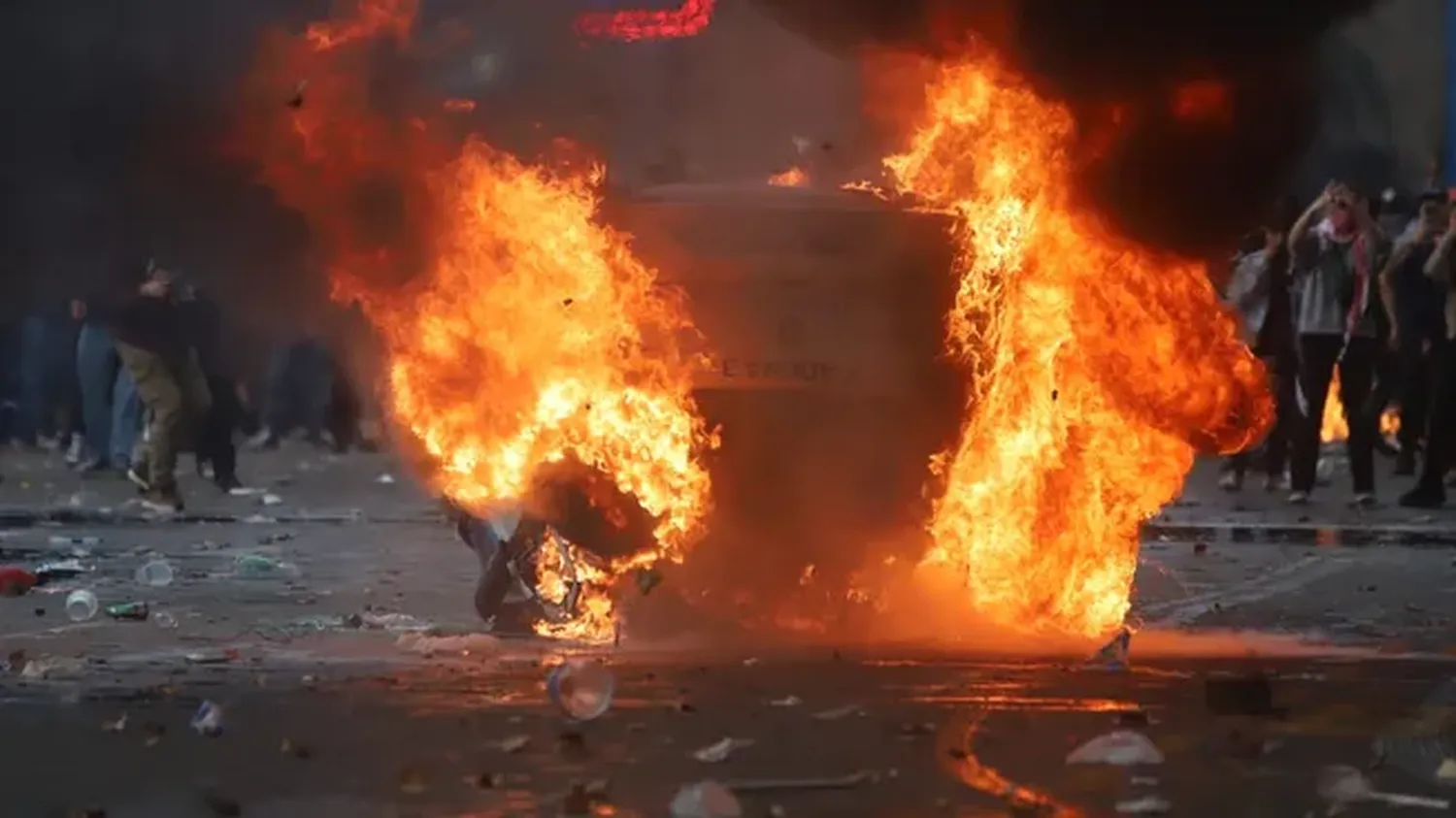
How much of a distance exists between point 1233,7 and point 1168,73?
0.50 m

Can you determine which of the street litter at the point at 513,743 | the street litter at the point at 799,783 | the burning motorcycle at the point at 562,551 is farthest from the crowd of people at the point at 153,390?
the street litter at the point at 799,783

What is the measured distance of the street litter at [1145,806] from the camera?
786 cm

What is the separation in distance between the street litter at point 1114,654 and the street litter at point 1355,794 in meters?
2.64

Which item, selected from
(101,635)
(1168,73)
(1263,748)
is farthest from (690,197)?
(1263,748)

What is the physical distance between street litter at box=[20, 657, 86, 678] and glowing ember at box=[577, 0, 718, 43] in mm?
4836

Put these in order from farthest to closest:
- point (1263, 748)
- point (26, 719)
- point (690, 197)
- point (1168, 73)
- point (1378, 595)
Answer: point (1378, 595) < point (1168, 73) < point (690, 197) < point (26, 719) < point (1263, 748)

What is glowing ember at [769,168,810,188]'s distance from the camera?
1253cm

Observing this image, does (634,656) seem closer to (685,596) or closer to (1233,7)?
(685,596)

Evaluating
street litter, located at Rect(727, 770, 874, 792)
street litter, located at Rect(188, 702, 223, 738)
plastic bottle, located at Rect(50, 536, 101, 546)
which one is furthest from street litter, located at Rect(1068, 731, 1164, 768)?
plastic bottle, located at Rect(50, 536, 101, 546)

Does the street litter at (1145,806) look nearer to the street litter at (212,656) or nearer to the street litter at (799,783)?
the street litter at (799,783)

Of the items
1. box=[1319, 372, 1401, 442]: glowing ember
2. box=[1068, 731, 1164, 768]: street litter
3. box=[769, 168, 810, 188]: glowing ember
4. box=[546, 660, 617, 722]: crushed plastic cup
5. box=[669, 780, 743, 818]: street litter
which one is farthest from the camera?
box=[1319, 372, 1401, 442]: glowing ember

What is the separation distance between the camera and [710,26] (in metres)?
14.6

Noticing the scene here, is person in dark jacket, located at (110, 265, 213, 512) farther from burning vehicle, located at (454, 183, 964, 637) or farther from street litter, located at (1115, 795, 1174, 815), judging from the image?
street litter, located at (1115, 795, 1174, 815)

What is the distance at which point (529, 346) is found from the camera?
12.4 m
